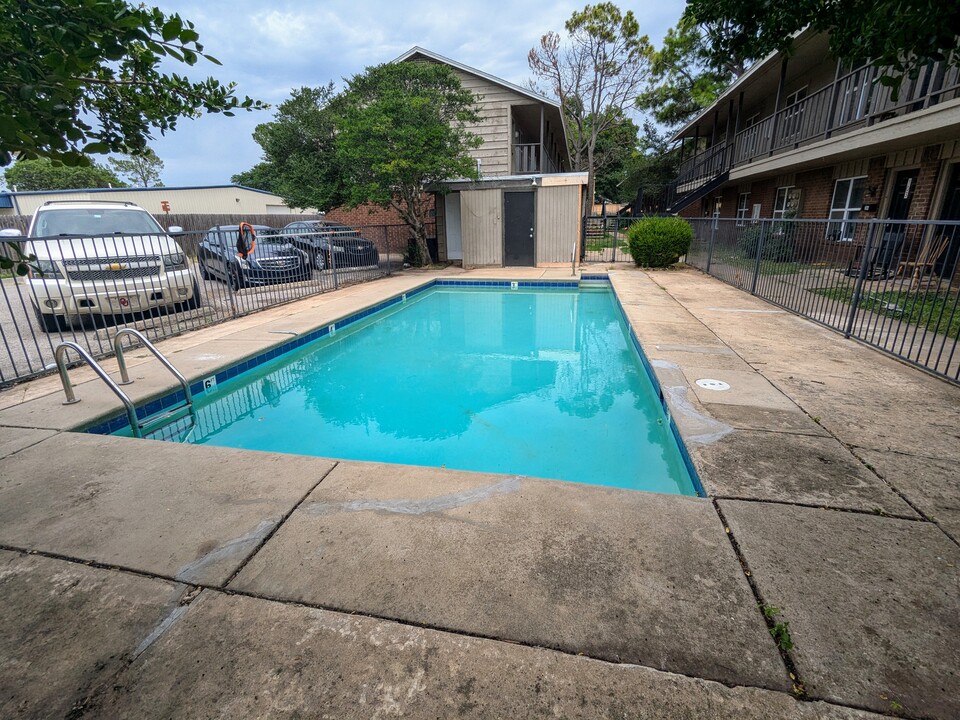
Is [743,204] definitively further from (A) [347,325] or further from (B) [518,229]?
(A) [347,325]

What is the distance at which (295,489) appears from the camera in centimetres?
247

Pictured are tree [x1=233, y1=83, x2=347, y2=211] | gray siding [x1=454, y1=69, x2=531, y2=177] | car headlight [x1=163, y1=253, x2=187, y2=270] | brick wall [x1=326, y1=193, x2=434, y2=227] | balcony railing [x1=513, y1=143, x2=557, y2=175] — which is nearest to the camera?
car headlight [x1=163, y1=253, x2=187, y2=270]

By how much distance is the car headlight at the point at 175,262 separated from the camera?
6789 mm

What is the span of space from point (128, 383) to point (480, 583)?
4.29 m

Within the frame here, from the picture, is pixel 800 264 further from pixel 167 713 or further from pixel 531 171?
pixel 531 171

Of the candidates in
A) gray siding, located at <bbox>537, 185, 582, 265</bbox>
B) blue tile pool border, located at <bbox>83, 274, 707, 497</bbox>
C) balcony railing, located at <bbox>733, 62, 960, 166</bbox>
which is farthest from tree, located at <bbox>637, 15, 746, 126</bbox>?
blue tile pool border, located at <bbox>83, 274, 707, 497</bbox>

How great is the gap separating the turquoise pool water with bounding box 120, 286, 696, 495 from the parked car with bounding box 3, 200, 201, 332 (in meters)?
2.32

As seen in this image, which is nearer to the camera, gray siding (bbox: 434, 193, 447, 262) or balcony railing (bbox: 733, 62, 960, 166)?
balcony railing (bbox: 733, 62, 960, 166)

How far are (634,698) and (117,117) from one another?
2.86 metres

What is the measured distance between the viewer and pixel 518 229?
47.3ft

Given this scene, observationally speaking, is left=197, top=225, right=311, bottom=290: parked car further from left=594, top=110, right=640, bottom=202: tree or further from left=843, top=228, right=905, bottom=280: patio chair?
left=594, top=110, right=640, bottom=202: tree

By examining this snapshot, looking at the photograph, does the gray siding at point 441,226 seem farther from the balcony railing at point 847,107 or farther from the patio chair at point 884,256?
the patio chair at point 884,256

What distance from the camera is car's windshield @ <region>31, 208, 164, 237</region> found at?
6.88 metres

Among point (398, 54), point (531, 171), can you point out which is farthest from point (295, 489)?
point (531, 171)
